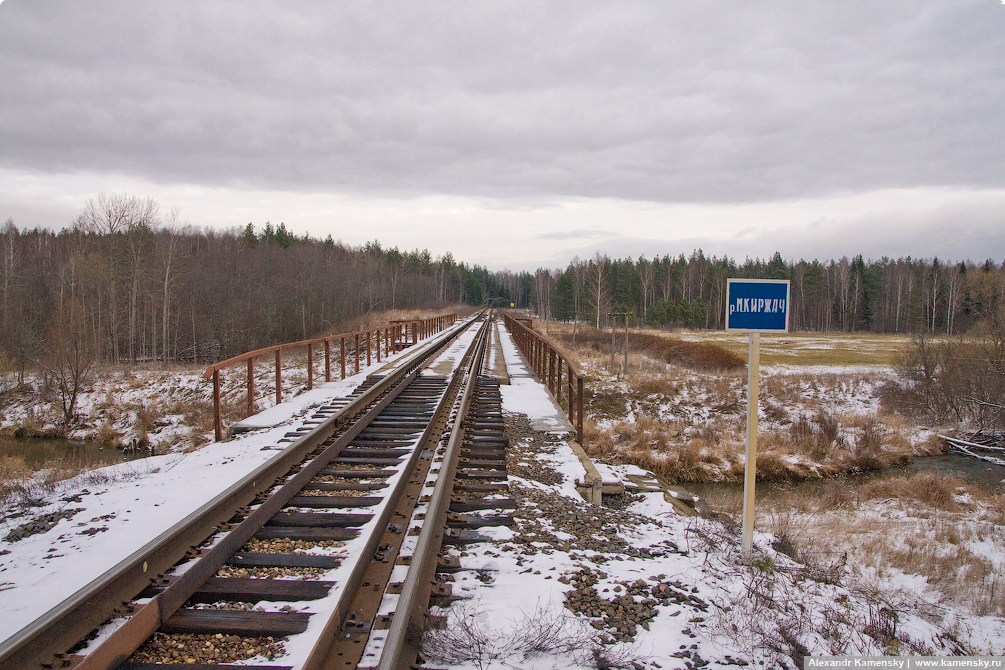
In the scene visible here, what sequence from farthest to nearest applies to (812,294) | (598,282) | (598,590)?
(812,294)
(598,282)
(598,590)

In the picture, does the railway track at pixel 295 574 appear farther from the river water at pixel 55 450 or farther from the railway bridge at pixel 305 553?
the river water at pixel 55 450

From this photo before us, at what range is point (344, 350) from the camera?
13594mm

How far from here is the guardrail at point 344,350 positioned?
319 inches

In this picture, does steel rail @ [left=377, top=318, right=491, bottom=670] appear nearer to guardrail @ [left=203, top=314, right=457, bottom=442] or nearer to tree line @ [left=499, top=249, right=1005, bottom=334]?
guardrail @ [left=203, top=314, right=457, bottom=442]

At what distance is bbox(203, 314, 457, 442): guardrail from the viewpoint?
26.6 feet

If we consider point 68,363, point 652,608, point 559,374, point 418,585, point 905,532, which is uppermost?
point 559,374

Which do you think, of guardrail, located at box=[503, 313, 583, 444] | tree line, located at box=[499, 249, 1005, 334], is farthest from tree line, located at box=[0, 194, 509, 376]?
tree line, located at box=[499, 249, 1005, 334]

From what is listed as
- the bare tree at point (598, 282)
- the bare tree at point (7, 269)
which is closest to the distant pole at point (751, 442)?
the bare tree at point (598, 282)

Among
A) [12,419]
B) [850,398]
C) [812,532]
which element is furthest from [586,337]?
[812,532]

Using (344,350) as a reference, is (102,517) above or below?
below

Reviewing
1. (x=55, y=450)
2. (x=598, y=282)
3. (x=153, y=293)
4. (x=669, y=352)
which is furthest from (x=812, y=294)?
(x=55, y=450)

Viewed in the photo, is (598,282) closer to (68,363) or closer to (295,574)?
(68,363)

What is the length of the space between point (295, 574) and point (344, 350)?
34.2 feet

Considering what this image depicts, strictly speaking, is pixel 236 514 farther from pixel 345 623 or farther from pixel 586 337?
pixel 586 337
